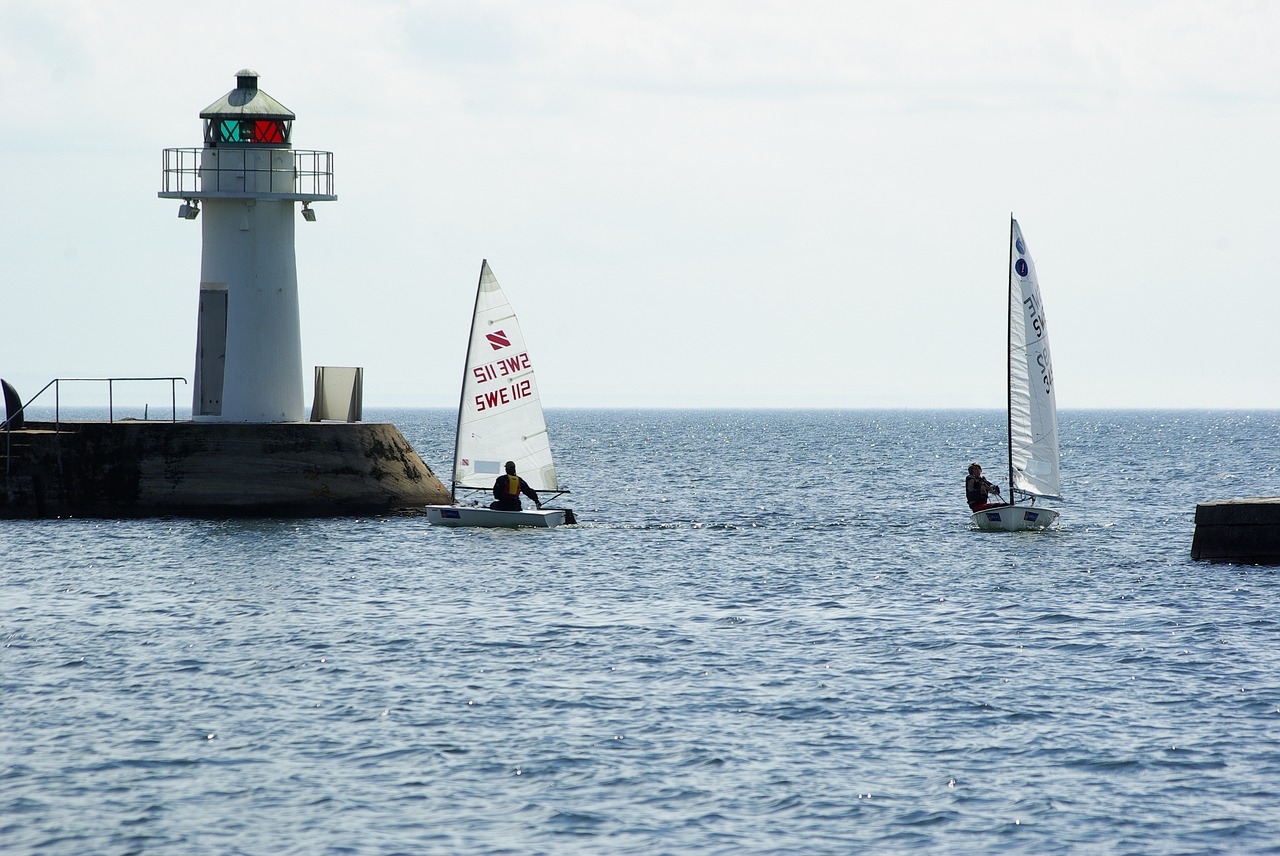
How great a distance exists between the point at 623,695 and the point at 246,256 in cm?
2431

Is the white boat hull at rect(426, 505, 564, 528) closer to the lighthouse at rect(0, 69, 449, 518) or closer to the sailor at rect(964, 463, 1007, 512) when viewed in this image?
the lighthouse at rect(0, 69, 449, 518)

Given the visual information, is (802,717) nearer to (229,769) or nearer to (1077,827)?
(1077,827)

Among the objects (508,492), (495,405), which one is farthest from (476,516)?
(495,405)

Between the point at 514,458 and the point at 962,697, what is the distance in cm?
2163

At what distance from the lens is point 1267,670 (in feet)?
69.7

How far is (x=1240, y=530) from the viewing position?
31.8m

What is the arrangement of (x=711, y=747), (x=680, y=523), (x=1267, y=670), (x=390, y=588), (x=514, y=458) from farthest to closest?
1. (x=680, y=523)
2. (x=514, y=458)
3. (x=390, y=588)
4. (x=1267, y=670)
5. (x=711, y=747)

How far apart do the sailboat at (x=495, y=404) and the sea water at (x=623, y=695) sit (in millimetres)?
2225

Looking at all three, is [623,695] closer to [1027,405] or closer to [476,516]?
[476,516]

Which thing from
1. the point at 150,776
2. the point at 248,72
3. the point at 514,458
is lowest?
the point at 150,776

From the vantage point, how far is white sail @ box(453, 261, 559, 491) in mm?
39094

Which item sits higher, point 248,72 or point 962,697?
point 248,72

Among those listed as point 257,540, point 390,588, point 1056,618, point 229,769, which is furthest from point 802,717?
point 257,540

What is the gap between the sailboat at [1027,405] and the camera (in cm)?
3822
